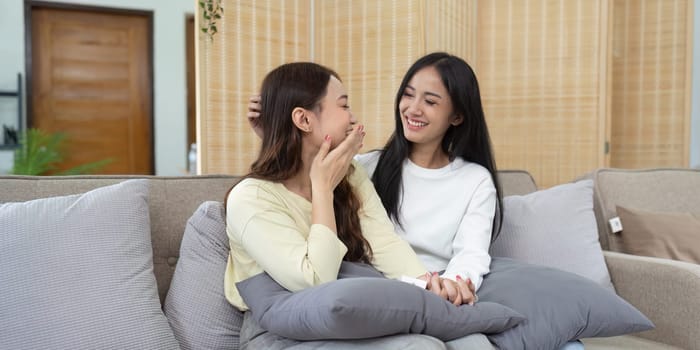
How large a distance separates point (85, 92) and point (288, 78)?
472 cm

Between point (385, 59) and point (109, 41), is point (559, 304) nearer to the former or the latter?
A: point (385, 59)

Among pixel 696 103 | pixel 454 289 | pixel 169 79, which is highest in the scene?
pixel 169 79

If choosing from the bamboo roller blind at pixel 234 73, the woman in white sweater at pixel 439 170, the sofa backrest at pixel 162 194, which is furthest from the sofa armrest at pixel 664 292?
the bamboo roller blind at pixel 234 73

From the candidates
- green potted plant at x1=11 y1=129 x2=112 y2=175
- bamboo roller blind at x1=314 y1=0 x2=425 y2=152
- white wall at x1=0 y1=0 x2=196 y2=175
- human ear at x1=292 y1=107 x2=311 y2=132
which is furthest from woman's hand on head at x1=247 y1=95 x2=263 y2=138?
white wall at x1=0 y1=0 x2=196 y2=175

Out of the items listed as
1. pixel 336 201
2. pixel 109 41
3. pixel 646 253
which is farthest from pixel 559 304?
pixel 109 41

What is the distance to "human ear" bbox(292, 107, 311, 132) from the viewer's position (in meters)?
1.61

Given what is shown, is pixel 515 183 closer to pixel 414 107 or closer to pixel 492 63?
pixel 414 107

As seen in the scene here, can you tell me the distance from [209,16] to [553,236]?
1.51m

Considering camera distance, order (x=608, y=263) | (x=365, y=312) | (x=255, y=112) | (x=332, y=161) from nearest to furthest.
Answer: (x=365, y=312) < (x=332, y=161) < (x=255, y=112) < (x=608, y=263)

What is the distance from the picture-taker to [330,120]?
1643 millimetres

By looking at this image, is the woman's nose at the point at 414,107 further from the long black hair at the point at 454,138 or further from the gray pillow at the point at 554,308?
the gray pillow at the point at 554,308

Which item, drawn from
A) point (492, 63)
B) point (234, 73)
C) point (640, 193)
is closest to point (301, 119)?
point (234, 73)

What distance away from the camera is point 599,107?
3344 millimetres

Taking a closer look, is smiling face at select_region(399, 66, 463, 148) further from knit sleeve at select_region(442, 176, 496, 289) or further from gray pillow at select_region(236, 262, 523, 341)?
gray pillow at select_region(236, 262, 523, 341)
